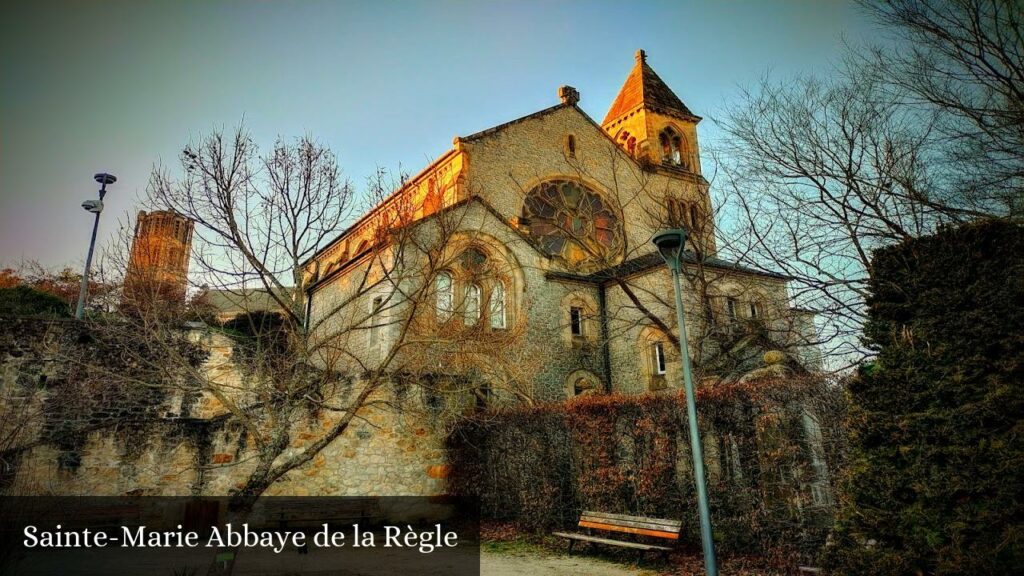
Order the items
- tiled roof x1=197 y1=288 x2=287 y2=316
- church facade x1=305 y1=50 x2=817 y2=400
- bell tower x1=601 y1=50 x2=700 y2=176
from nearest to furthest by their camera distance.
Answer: tiled roof x1=197 y1=288 x2=287 y2=316 → church facade x1=305 y1=50 x2=817 y2=400 → bell tower x1=601 y1=50 x2=700 y2=176

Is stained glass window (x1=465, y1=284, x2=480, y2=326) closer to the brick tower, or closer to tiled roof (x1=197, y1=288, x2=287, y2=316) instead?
tiled roof (x1=197, y1=288, x2=287, y2=316)

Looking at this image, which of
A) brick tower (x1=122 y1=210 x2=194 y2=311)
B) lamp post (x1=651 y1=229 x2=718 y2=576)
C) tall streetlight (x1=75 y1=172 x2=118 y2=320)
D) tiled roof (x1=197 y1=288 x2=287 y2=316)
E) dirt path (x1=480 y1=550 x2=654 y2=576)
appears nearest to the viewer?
lamp post (x1=651 y1=229 x2=718 y2=576)

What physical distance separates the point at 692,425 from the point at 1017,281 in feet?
10.3

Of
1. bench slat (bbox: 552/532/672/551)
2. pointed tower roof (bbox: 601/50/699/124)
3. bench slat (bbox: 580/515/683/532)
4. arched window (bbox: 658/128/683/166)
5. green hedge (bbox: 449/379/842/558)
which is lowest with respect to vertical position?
bench slat (bbox: 552/532/672/551)

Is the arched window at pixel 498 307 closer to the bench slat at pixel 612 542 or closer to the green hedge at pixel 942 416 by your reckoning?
the bench slat at pixel 612 542

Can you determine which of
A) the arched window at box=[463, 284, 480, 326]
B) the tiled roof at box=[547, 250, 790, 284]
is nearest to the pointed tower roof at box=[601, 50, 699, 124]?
the tiled roof at box=[547, 250, 790, 284]

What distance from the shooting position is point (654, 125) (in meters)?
28.2

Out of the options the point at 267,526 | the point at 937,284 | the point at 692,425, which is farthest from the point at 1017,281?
the point at 267,526

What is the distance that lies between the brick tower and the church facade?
6.51 ft

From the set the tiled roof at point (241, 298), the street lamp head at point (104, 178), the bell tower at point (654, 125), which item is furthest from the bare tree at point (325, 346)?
the bell tower at point (654, 125)

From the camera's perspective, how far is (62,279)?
2988 centimetres

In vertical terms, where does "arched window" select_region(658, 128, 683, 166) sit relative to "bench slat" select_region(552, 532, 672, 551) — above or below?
above

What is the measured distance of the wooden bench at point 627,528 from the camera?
8.00m

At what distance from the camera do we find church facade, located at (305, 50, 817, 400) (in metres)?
12.1
